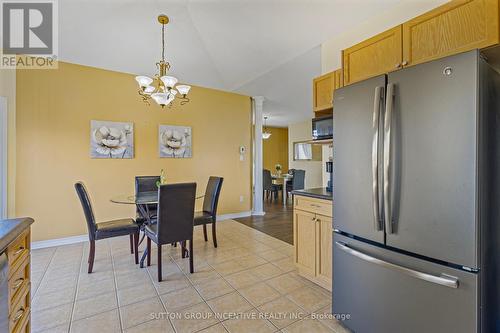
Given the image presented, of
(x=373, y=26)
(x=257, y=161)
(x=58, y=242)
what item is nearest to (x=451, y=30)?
(x=373, y=26)

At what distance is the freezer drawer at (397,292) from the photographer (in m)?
1.18

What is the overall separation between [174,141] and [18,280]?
3469 mm

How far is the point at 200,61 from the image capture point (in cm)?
414

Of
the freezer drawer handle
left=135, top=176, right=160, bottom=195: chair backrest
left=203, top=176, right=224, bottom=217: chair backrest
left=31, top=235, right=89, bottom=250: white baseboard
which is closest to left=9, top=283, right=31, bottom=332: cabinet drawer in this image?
the freezer drawer handle

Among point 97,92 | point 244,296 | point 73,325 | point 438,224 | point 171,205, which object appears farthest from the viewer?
point 97,92

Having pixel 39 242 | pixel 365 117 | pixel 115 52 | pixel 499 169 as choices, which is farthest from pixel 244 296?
pixel 115 52

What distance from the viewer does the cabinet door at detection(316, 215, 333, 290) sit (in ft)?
7.13

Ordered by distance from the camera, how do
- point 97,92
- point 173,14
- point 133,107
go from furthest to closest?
point 133,107
point 97,92
point 173,14

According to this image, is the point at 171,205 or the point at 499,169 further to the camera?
the point at 171,205

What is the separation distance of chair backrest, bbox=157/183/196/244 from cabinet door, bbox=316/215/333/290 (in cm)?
133

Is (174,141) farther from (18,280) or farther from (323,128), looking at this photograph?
(18,280)

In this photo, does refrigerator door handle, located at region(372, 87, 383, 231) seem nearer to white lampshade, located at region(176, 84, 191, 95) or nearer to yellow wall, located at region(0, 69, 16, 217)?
white lampshade, located at region(176, 84, 191, 95)

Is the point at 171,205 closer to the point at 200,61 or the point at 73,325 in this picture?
the point at 73,325

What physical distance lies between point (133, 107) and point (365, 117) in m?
3.77
